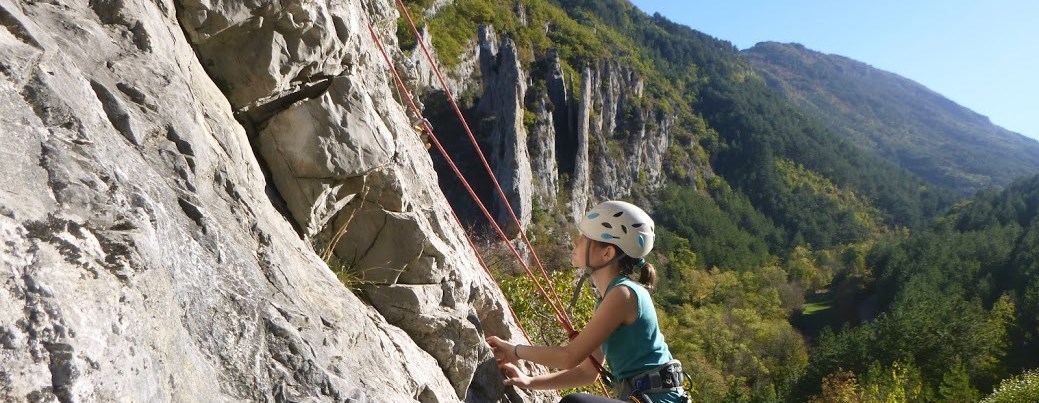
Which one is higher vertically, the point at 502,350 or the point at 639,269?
the point at 639,269

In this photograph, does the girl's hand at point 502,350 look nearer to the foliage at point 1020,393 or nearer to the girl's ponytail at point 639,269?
the girl's ponytail at point 639,269

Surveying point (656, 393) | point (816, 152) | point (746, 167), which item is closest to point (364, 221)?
point (656, 393)

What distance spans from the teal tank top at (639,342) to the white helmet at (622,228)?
0.27m

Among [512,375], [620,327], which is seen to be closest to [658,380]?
[620,327]

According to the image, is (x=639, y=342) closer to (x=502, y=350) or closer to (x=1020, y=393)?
(x=502, y=350)

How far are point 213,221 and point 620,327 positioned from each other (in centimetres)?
220

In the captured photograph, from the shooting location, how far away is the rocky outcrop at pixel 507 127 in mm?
64250

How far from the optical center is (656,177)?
11075cm

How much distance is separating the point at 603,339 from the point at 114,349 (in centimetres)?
246

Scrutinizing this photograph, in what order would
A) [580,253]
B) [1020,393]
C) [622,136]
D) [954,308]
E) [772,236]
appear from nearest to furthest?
[580,253] → [1020,393] → [954,308] → [622,136] → [772,236]

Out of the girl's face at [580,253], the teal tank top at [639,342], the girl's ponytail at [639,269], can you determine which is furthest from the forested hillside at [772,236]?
the teal tank top at [639,342]

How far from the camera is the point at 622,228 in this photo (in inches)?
157

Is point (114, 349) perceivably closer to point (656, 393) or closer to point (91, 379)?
point (91, 379)

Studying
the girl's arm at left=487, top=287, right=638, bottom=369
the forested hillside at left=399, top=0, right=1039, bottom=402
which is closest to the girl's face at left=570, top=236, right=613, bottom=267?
the girl's arm at left=487, top=287, right=638, bottom=369
